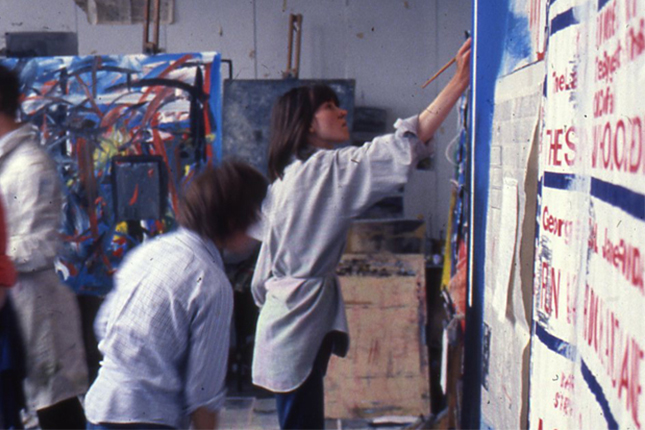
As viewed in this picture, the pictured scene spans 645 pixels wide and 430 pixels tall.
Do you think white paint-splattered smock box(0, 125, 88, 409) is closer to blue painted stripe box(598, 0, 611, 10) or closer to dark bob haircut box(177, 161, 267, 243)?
dark bob haircut box(177, 161, 267, 243)

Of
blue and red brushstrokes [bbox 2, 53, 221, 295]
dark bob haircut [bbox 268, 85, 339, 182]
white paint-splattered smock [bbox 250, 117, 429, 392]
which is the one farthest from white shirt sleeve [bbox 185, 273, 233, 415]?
blue and red brushstrokes [bbox 2, 53, 221, 295]

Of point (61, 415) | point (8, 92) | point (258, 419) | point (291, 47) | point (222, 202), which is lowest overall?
point (258, 419)

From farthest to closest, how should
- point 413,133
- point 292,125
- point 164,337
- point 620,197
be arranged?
point 292,125 < point 413,133 < point 164,337 < point 620,197

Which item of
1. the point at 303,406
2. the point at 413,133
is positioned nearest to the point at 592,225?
the point at 413,133

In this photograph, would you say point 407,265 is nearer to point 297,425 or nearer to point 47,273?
point 297,425

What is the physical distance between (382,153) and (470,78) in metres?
0.28

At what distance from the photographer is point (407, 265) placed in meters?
3.63

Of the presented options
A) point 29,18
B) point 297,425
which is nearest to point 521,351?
point 297,425

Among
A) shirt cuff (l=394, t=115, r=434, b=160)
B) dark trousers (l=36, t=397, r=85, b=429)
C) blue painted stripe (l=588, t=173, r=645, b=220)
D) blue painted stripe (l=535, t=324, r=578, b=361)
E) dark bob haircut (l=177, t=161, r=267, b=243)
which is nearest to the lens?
blue painted stripe (l=588, t=173, r=645, b=220)

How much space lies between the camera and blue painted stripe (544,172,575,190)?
792 millimetres

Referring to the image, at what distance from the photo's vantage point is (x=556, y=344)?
80cm

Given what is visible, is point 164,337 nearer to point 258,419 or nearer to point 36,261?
point 36,261

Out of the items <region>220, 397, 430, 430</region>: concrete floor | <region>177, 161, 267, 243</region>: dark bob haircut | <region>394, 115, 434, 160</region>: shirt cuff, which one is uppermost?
<region>394, 115, 434, 160</region>: shirt cuff

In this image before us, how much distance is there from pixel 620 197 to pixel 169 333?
42.1 inches
